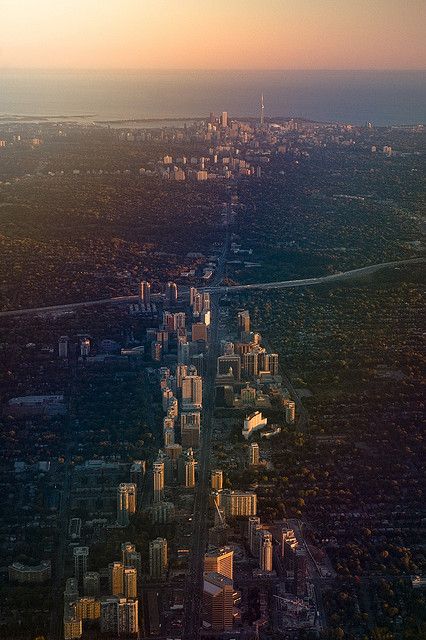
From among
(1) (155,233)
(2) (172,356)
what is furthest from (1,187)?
(2) (172,356)

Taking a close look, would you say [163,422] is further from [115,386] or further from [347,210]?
[347,210]

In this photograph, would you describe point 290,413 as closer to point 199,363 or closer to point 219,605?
point 199,363

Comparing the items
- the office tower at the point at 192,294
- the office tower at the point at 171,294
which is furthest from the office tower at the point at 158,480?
the office tower at the point at 171,294

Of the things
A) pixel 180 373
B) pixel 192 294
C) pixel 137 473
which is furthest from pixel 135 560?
pixel 192 294

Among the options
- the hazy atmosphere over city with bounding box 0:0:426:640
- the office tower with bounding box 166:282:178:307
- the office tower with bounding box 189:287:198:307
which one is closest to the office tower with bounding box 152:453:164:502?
the hazy atmosphere over city with bounding box 0:0:426:640

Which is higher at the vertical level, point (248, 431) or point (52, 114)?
point (248, 431)

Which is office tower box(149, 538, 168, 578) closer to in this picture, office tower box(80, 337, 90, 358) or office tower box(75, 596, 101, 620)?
office tower box(75, 596, 101, 620)
